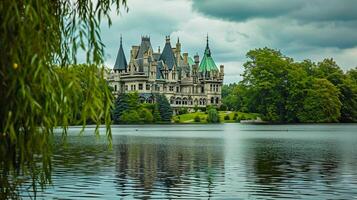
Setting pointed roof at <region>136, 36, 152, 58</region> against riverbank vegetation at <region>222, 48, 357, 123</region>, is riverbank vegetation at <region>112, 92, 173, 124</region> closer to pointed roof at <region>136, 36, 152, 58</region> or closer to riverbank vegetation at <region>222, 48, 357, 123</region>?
riverbank vegetation at <region>222, 48, 357, 123</region>

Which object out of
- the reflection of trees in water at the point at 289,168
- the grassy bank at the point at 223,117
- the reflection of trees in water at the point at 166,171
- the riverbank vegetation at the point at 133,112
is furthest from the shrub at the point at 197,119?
the reflection of trees in water at the point at 166,171

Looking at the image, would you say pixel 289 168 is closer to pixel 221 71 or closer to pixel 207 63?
pixel 207 63

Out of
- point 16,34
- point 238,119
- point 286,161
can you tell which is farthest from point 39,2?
point 238,119

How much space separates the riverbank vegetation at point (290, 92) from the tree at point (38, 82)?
82098 millimetres

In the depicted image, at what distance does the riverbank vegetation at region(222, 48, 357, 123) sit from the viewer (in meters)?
88.2

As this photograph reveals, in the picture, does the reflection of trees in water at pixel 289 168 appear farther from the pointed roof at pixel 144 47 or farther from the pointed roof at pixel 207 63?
the pointed roof at pixel 207 63

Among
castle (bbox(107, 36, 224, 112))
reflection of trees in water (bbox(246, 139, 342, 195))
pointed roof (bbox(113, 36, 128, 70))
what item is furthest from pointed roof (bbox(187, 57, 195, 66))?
reflection of trees in water (bbox(246, 139, 342, 195))

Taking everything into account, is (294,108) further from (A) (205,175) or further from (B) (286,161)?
(A) (205,175)

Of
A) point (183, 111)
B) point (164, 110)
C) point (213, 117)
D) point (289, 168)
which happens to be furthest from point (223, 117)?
point (289, 168)

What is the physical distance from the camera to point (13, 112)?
6.18 metres

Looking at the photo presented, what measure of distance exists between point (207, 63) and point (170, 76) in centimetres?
1310

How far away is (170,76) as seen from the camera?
432 feet

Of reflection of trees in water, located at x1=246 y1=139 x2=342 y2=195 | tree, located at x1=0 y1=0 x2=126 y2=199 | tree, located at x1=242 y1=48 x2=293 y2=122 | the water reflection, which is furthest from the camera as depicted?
tree, located at x1=242 y1=48 x2=293 y2=122

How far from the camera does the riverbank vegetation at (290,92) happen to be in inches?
3474
